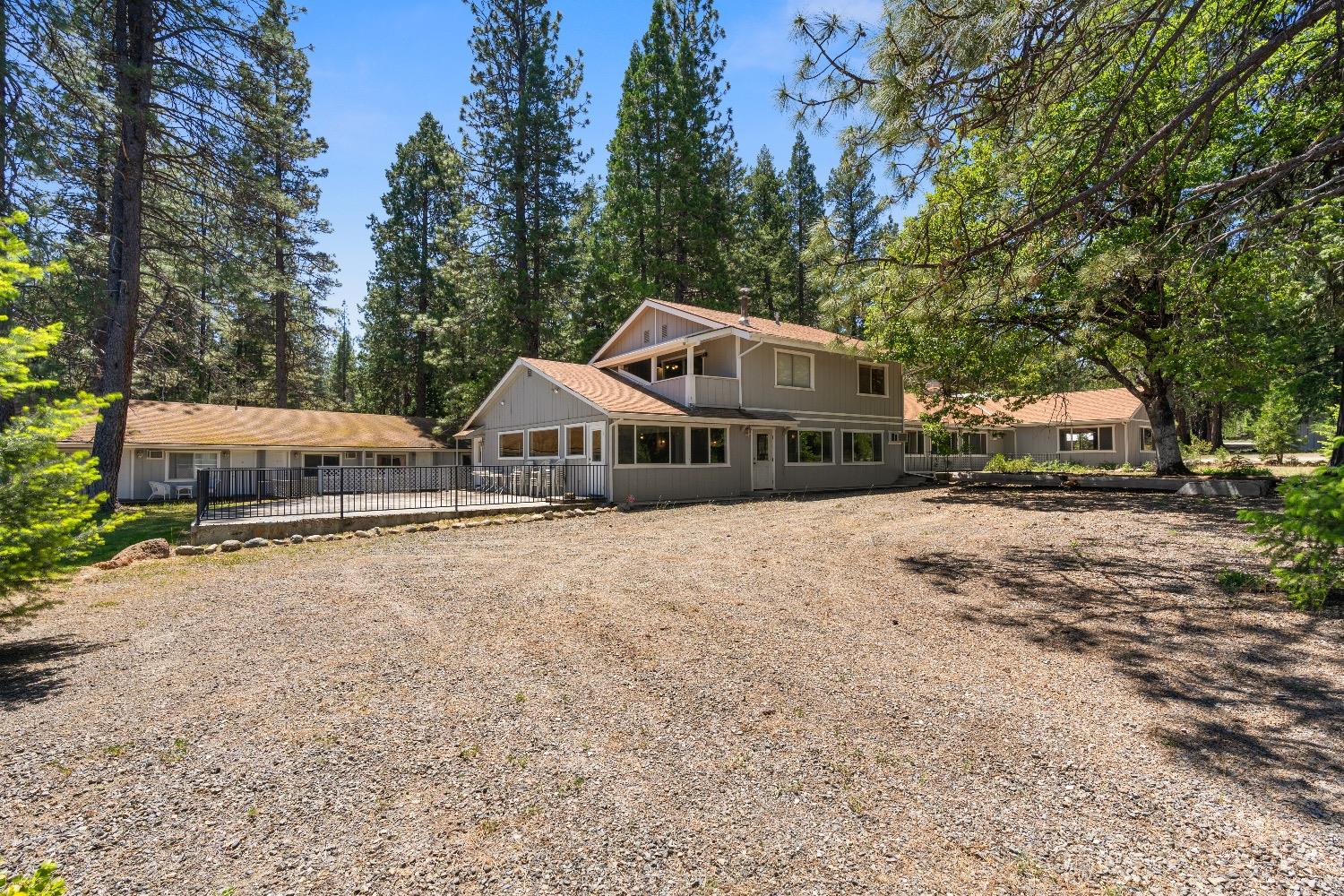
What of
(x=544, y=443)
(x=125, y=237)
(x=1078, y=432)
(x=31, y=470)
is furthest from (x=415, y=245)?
(x=1078, y=432)

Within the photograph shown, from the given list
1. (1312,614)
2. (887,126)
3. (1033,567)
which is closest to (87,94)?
(887,126)

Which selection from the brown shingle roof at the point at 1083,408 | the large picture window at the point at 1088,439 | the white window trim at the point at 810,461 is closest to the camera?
the white window trim at the point at 810,461

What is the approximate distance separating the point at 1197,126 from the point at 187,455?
3033 cm

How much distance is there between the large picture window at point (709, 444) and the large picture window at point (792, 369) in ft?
9.51

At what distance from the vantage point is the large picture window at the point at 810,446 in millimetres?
21422

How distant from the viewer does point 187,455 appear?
78.1 ft

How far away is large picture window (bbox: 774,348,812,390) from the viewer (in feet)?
68.9

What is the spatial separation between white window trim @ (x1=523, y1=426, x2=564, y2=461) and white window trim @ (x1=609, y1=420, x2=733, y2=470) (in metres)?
3.11

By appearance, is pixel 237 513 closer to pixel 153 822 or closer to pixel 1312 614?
pixel 153 822

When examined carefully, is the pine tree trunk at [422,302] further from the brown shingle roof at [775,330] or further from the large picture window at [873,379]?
the large picture window at [873,379]

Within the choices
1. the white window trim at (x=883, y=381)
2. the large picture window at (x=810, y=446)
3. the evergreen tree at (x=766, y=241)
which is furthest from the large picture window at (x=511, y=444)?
the evergreen tree at (x=766, y=241)

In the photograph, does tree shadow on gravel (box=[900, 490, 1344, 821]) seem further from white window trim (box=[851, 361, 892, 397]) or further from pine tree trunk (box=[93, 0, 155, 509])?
pine tree trunk (box=[93, 0, 155, 509])

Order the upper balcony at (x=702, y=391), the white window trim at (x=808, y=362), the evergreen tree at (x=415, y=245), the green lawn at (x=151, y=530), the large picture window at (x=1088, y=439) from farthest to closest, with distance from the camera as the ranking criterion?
the evergreen tree at (x=415, y=245) → the large picture window at (x=1088, y=439) → the white window trim at (x=808, y=362) → the upper balcony at (x=702, y=391) → the green lawn at (x=151, y=530)

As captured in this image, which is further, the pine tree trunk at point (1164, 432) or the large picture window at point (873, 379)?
the large picture window at point (873, 379)
